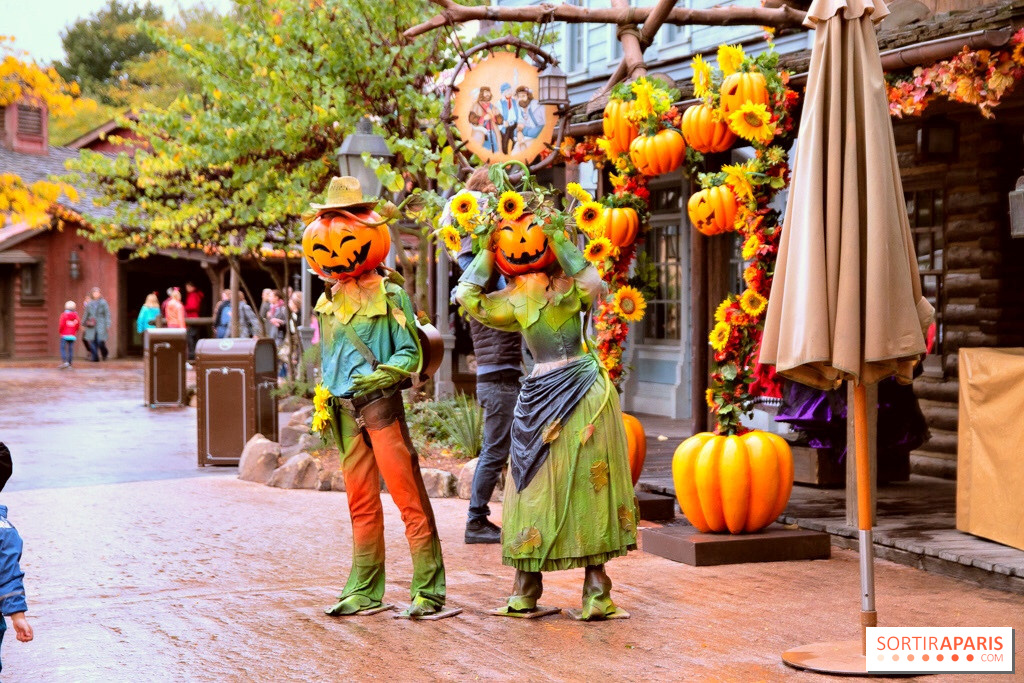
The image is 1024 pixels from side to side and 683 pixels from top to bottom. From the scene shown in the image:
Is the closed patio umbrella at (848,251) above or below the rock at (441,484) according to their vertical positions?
above

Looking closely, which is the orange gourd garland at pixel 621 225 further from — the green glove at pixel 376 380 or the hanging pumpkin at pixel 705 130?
the green glove at pixel 376 380

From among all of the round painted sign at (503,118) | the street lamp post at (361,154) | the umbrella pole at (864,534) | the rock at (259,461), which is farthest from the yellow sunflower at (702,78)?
the rock at (259,461)

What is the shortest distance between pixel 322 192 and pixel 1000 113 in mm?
9019

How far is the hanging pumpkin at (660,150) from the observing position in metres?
8.71

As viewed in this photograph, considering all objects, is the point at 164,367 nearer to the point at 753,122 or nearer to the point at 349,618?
the point at 753,122

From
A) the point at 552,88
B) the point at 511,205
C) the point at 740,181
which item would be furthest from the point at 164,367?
the point at 511,205

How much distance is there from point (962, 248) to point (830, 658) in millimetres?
6217

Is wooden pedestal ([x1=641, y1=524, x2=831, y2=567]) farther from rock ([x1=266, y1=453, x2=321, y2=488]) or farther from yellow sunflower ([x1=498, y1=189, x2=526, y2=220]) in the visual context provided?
rock ([x1=266, y1=453, x2=321, y2=488])

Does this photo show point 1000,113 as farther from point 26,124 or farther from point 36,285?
point 26,124

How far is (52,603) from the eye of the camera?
6.68m

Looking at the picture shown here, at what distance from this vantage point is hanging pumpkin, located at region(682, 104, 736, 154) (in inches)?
331

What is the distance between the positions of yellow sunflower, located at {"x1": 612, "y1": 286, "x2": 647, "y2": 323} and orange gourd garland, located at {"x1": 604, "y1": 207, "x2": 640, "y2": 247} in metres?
0.32

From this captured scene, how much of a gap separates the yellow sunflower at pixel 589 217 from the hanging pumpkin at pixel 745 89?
1.90 meters

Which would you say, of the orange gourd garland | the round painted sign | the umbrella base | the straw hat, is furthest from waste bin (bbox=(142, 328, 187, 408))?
the umbrella base
